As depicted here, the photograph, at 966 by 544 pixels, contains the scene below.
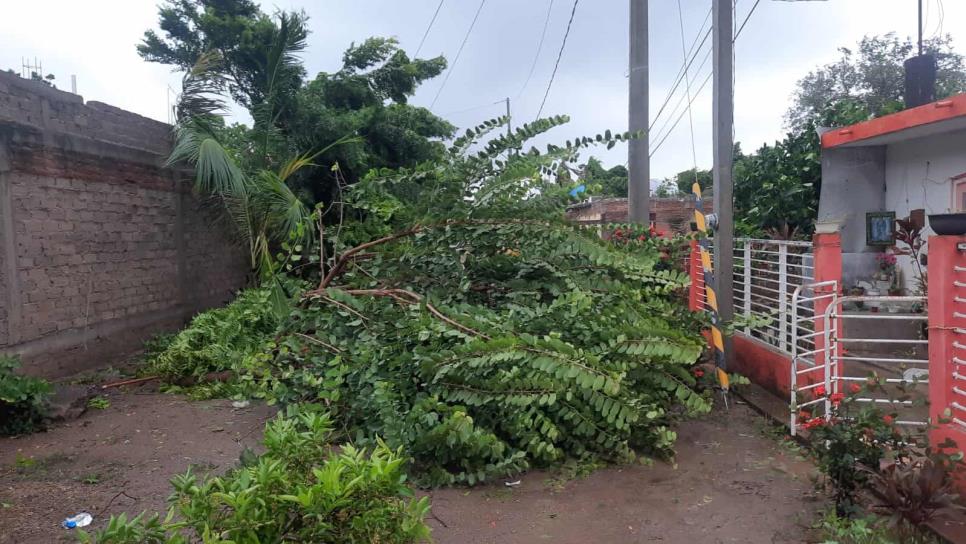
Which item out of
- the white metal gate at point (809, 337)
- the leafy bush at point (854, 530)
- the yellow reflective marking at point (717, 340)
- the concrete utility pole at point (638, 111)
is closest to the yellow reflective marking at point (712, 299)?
the yellow reflective marking at point (717, 340)

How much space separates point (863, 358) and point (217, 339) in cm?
600

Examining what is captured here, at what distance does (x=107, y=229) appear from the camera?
7.90 metres

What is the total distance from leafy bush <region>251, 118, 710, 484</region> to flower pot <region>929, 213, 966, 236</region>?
1.45m

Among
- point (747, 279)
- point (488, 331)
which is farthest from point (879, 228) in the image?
point (488, 331)

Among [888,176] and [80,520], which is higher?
[888,176]

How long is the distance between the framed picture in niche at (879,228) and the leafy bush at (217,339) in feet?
25.9

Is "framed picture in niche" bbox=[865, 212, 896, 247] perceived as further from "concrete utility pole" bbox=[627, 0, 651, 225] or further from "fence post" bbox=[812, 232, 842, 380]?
"fence post" bbox=[812, 232, 842, 380]

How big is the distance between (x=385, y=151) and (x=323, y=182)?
125cm

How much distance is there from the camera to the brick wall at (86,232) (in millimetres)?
6523

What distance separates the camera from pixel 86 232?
24.7 ft

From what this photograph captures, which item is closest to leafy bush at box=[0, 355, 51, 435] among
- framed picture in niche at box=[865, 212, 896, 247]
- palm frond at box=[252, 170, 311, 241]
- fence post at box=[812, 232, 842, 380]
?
palm frond at box=[252, 170, 311, 241]

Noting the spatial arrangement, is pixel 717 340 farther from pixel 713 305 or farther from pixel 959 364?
pixel 959 364

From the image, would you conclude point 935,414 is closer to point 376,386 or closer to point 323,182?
point 376,386

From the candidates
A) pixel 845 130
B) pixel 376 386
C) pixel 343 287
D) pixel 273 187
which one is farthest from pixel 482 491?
pixel 845 130
